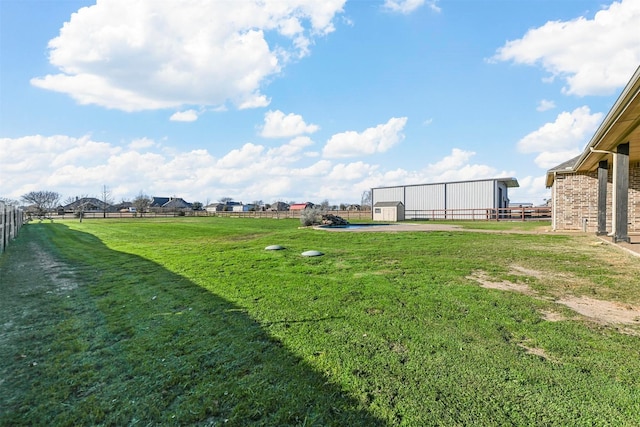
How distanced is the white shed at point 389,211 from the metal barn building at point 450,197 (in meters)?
2.93

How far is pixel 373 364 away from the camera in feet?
8.95

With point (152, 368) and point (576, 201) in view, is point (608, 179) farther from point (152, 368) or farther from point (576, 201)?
point (152, 368)

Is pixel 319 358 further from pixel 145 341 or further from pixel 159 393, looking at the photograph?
pixel 145 341

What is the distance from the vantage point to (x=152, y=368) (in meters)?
2.80

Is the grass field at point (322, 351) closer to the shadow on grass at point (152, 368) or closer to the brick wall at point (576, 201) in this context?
the shadow on grass at point (152, 368)

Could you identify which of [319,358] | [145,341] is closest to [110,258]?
[145,341]

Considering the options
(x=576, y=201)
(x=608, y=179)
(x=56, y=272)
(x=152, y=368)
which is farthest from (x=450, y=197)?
(x=152, y=368)

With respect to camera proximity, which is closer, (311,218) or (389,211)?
(311,218)

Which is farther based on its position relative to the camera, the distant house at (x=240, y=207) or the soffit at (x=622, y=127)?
the distant house at (x=240, y=207)

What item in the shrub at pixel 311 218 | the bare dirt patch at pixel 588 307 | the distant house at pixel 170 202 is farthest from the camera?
the distant house at pixel 170 202

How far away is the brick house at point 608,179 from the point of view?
741 centimetres

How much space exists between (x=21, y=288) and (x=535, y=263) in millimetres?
9786

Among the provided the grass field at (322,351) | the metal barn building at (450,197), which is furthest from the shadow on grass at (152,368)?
the metal barn building at (450,197)

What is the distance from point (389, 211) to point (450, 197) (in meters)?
7.13
